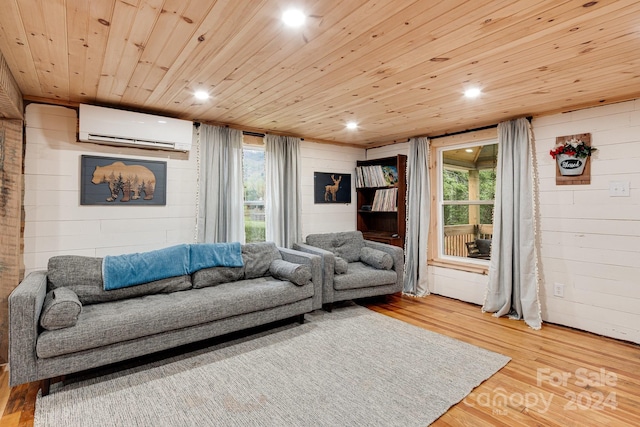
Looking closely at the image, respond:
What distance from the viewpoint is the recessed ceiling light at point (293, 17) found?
161 centimetres

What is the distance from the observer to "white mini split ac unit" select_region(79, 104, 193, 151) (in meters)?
2.97

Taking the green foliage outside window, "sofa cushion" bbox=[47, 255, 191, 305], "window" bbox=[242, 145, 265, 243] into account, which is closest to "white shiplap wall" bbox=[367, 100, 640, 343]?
the green foliage outside window

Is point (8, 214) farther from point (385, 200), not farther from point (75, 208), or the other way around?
point (385, 200)

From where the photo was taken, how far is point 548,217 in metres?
3.47

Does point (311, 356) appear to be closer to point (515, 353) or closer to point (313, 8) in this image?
point (515, 353)

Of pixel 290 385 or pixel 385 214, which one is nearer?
pixel 290 385

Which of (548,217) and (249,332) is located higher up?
(548,217)

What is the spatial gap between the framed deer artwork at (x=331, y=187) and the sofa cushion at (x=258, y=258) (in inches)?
51.2

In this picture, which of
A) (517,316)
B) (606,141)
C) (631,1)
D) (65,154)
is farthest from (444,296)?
(65,154)

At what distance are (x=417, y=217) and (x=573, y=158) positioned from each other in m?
1.86

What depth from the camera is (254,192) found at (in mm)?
4262

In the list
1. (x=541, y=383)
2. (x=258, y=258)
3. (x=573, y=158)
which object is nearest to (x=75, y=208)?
(x=258, y=258)

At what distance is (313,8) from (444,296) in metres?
3.93

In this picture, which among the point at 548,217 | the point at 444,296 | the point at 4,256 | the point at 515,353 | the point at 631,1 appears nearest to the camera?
the point at 631,1
